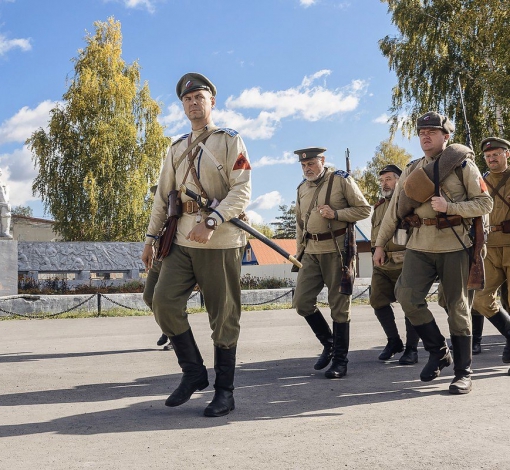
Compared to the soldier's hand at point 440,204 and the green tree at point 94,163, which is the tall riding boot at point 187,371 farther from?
the green tree at point 94,163

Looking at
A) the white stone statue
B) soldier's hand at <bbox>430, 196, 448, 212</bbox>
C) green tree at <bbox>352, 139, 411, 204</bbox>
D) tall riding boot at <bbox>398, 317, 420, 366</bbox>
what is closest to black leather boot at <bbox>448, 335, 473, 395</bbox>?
soldier's hand at <bbox>430, 196, 448, 212</bbox>

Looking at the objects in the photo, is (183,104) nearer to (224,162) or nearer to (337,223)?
(224,162)

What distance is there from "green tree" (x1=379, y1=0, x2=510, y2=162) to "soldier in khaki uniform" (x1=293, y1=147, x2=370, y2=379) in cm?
1912

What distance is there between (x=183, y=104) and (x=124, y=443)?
2.42 m

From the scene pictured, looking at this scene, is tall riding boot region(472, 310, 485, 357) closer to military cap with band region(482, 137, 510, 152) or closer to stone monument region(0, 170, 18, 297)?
military cap with band region(482, 137, 510, 152)

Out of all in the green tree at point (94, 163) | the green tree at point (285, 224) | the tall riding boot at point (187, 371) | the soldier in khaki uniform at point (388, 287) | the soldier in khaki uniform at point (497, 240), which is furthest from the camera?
the green tree at point (285, 224)

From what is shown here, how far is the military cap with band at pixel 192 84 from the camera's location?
4.64 meters

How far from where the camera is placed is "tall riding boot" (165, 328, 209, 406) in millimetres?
4418

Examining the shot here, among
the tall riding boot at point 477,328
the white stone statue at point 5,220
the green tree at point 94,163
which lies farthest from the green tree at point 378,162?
the tall riding boot at point 477,328

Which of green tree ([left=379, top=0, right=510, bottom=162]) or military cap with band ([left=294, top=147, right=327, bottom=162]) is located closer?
military cap with band ([left=294, top=147, right=327, bottom=162])

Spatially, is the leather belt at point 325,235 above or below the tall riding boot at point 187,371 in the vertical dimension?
above

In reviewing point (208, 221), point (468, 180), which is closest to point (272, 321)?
point (468, 180)

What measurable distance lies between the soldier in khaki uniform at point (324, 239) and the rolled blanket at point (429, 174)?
0.90 metres

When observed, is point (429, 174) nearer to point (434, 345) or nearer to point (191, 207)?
point (434, 345)
